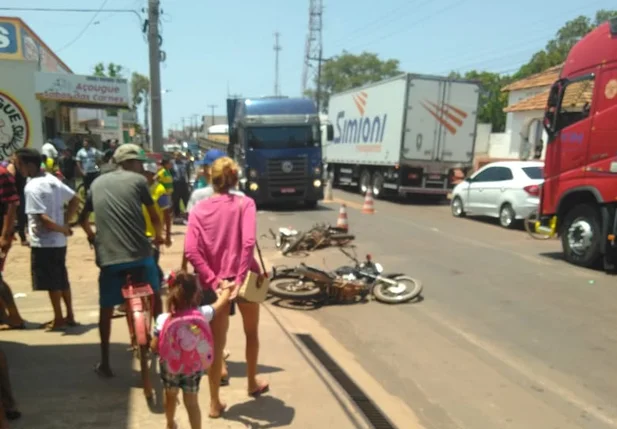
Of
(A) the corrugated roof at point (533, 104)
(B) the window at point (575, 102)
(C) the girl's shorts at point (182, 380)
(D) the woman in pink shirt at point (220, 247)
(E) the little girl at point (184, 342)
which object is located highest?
(A) the corrugated roof at point (533, 104)

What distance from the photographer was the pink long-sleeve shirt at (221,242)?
11.5 ft

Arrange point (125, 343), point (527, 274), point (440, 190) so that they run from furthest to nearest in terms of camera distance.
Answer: point (440, 190), point (527, 274), point (125, 343)

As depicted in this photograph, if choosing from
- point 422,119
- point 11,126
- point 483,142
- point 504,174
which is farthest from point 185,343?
point 483,142

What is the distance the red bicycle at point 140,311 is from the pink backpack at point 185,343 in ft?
2.37

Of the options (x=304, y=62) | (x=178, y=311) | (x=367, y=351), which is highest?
(x=304, y=62)

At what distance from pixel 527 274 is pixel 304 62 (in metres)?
49.7

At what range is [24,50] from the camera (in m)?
13.3

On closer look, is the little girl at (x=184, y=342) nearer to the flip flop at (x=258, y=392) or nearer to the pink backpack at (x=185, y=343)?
the pink backpack at (x=185, y=343)

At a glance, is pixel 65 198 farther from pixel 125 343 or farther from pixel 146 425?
pixel 146 425

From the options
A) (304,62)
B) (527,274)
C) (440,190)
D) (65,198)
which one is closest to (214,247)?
(65,198)

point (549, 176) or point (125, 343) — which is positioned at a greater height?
point (549, 176)

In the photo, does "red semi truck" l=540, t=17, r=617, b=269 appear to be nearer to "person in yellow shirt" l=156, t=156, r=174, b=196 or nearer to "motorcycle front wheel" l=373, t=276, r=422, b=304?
"motorcycle front wheel" l=373, t=276, r=422, b=304

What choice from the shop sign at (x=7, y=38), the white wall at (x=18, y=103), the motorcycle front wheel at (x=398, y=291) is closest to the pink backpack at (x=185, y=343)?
the motorcycle front wheel at (x=398, y=291)

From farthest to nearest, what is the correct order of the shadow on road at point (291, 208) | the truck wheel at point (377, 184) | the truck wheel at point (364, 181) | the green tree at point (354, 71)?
the green tree at point (354, 71)
the truck wheel at point (364, 181)
the truck wheel at point (377, 184)
the shadow on road at point (291, 208)
